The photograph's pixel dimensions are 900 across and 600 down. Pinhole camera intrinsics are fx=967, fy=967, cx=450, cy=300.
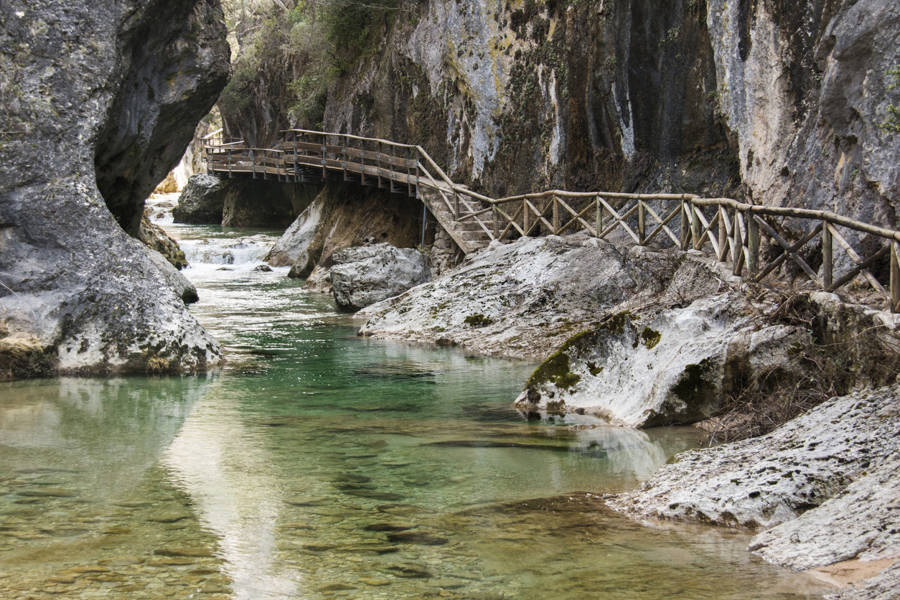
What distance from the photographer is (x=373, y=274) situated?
19.7 meters

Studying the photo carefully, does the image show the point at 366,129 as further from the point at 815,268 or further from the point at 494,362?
the point at 815,268

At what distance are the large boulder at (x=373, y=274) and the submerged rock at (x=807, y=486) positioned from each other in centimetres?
1300

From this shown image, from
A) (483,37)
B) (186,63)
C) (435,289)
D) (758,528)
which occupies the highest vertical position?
(483,37)

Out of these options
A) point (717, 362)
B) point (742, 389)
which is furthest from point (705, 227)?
point (742, 389)

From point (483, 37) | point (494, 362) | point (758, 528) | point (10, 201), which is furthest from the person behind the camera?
point (483, 37)

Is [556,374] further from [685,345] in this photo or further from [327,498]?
[327,498]

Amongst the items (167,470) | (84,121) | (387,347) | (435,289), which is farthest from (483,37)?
(167,470)

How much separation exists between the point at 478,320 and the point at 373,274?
527 centimetres

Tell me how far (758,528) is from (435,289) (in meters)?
11.2

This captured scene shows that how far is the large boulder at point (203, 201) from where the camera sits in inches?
1689

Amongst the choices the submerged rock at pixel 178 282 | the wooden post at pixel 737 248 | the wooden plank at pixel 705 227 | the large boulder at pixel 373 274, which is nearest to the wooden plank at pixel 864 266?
the wooden post at pixel 737 248

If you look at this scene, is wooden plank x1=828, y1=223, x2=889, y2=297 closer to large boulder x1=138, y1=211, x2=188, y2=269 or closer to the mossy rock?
the mossy rock

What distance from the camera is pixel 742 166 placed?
14734mm

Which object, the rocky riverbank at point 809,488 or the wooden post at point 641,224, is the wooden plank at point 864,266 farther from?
the wooden post at point 641,224
